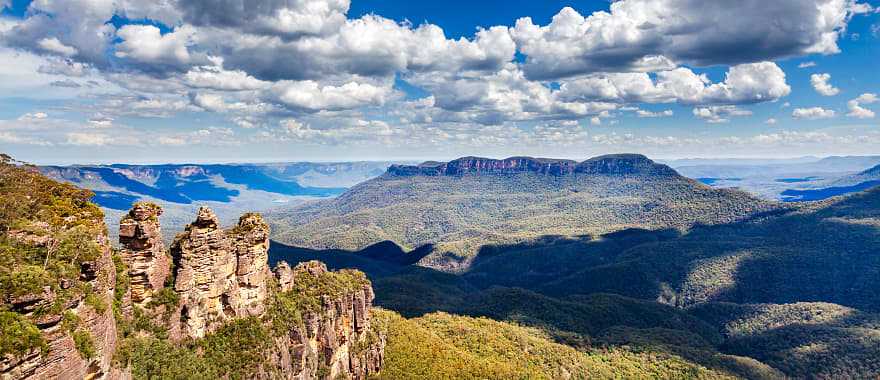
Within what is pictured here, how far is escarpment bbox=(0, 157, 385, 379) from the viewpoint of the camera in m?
27.0

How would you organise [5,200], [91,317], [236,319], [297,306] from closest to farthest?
[91,317] < [5,200] < [236,319] < [297,306]


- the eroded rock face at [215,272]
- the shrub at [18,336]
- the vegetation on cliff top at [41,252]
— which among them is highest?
the vegetation on cliff top at [41,252]

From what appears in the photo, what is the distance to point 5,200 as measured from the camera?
33.0 m

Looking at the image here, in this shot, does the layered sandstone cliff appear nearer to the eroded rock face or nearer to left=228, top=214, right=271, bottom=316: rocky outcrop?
the eroded rock face

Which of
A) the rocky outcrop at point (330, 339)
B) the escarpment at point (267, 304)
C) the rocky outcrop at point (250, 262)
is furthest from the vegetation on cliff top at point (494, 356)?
the rocky outcrop at point (250, 262)

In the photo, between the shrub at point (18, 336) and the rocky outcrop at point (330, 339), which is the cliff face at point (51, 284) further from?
the rocky outcrop at point (330, 339)

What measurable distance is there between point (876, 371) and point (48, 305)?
193 m

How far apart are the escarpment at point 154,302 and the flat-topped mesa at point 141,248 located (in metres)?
0.11

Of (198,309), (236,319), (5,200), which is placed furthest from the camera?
(236,319)

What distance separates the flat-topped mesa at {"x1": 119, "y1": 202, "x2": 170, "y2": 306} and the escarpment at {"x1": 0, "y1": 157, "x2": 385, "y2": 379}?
0.11 m

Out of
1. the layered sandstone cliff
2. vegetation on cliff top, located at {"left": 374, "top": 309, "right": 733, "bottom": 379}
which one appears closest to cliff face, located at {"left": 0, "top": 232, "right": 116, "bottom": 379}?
the layered sandstone cliff

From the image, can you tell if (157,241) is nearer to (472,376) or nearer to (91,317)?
(91,317)

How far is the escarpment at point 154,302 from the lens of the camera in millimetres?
27016

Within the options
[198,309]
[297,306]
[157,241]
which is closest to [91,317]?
[157,241]
